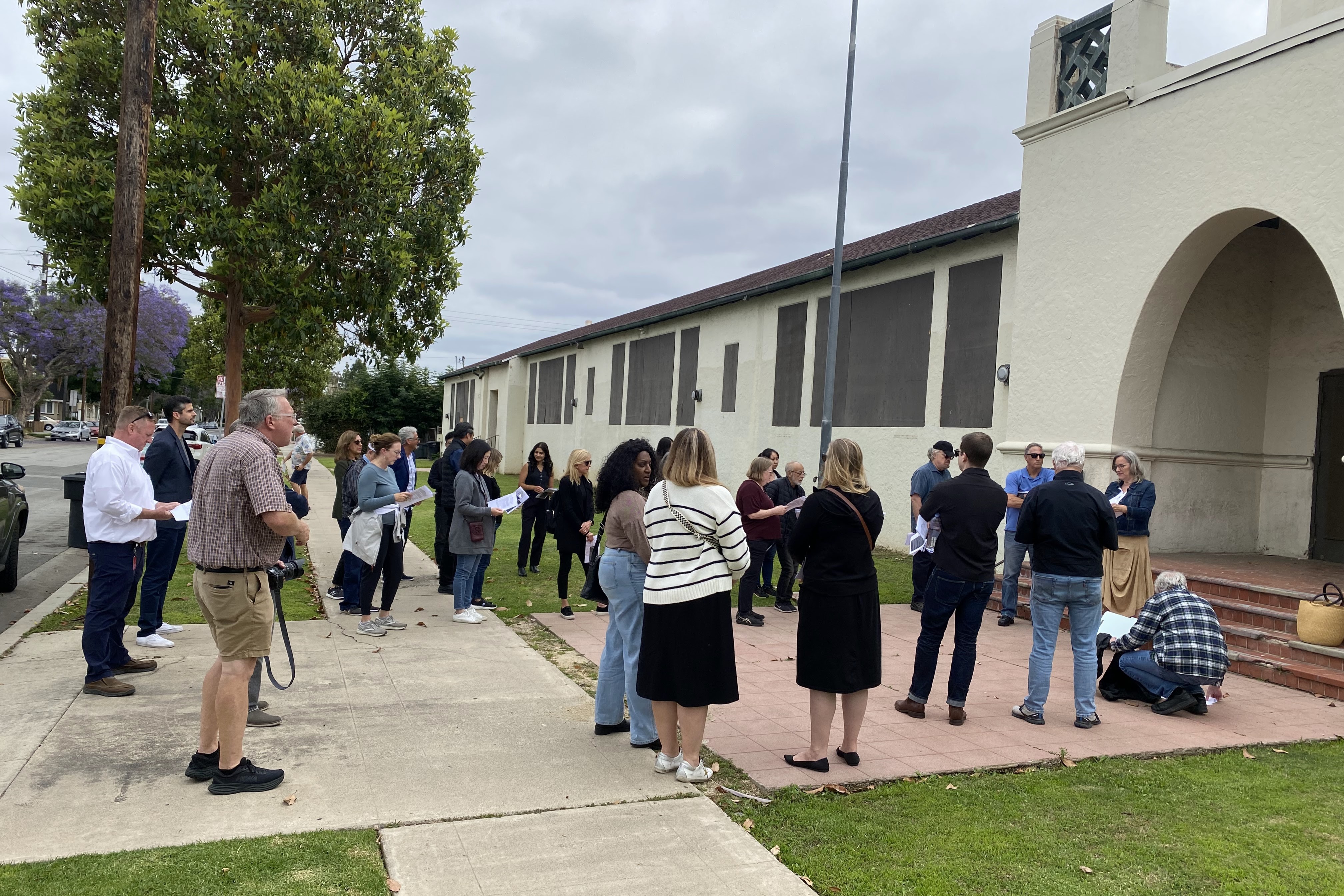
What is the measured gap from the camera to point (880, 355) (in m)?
16.2

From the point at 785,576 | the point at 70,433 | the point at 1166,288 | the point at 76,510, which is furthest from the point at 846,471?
the point at 70,433

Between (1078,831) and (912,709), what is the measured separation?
1.88 meters

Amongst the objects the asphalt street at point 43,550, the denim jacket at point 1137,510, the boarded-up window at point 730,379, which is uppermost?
the boarded-up window at point 730,379

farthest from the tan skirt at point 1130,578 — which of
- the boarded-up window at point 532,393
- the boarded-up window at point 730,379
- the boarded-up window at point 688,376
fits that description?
the boarded-up window at point 532,393

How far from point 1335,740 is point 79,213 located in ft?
51.9

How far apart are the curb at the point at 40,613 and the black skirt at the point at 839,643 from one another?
597 centimetres

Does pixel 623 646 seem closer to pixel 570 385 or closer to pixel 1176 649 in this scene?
pixel 1176 649

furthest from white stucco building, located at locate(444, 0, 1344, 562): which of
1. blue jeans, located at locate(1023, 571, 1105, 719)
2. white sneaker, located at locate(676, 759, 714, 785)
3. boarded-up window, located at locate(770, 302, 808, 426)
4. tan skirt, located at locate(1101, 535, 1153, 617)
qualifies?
white sneaker, located at locate(676, 759, 714, 785)

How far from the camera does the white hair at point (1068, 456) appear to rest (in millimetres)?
6078

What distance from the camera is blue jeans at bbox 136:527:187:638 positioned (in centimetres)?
694

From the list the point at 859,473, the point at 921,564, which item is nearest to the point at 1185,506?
the point at 921,564

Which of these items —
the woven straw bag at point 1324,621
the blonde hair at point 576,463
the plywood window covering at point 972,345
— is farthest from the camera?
the plywood window covering at point 972,345

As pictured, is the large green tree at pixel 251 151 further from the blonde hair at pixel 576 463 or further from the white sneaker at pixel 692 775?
the white sneaker at pixel 692 775

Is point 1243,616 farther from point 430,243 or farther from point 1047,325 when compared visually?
point 430,243
